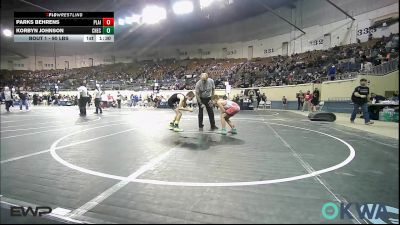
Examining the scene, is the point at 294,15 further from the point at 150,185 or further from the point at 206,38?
the point at 150,185

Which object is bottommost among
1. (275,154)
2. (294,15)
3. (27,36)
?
(275,154)

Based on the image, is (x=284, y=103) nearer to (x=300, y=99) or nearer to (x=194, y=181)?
(x=300, y=99)

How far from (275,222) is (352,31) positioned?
2834 centimetres

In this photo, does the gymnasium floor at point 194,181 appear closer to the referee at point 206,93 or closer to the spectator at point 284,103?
the referee at point 206,93

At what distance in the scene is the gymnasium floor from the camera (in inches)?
85.4

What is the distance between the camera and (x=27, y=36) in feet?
36.0

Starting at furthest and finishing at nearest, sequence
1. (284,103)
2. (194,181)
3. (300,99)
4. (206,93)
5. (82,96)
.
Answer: (284,103) → (300,99) → (82,96) → (206,93) → (194,181)

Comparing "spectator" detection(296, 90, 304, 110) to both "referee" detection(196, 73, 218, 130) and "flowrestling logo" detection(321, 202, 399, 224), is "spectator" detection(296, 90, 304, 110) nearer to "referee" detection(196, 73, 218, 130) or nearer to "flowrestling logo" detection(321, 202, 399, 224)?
"referee" detection(196, 73, 218, 130)

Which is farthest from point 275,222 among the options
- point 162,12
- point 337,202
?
point 162,12

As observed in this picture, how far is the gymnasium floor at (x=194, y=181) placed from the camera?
217 cm

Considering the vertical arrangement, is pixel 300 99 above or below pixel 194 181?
above
